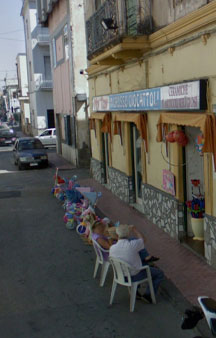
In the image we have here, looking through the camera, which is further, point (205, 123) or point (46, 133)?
point (46, 133)

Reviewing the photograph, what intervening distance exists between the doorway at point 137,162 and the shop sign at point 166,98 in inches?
31.9

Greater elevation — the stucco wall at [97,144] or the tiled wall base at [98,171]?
the stucco wall at [97,144]

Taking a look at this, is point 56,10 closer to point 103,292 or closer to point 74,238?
point 74,238

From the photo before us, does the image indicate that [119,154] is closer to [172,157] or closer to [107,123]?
[107,123]

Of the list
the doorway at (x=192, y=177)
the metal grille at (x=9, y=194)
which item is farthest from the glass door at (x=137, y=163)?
the metal grille at (x=9, y=194)

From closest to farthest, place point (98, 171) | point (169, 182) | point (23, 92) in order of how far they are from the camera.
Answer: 1. point (169, 182)
2. point (98, 171)
3. point (23, 92)

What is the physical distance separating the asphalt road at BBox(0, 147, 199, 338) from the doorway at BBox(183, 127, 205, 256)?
2.03 metres

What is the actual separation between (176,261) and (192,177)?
1.83 m

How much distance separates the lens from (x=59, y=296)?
723 cm

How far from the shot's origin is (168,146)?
9.59 m

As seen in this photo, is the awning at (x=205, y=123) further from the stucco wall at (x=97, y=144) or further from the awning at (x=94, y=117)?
the stucco wall at (x=97, y=144)

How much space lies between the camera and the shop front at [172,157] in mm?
7766

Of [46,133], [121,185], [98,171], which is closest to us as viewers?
[121,185]

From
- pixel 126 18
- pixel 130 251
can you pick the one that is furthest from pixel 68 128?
pixel 130 251
